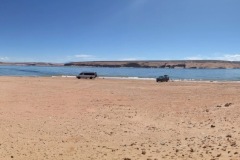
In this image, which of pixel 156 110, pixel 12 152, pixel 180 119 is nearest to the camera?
pixel 12 152

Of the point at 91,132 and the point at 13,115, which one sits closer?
the point at 91,132

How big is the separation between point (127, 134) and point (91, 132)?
1445mm

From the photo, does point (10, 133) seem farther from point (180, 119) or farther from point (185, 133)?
point (180, 119)

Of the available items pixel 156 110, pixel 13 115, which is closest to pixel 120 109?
pixel 156 110

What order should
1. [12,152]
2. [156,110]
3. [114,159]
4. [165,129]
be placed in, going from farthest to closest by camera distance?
1. [156,110]
2. [165,129]
3. [12,152]
4. [114,159]

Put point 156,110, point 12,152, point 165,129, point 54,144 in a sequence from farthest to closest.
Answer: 1. point 156,110
2. point 165,129
3. point 54,144
4. point 12,152

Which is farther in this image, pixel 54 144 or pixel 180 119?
pixel 180 119

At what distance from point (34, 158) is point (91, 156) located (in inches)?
63.7

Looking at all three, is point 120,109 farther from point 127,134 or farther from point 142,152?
point 142,152

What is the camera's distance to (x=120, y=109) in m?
21.3

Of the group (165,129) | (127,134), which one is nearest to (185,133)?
(165,129)

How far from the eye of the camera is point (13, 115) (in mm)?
17766

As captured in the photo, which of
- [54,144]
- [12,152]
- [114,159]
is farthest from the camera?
[54,144]

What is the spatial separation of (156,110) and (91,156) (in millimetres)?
10972
